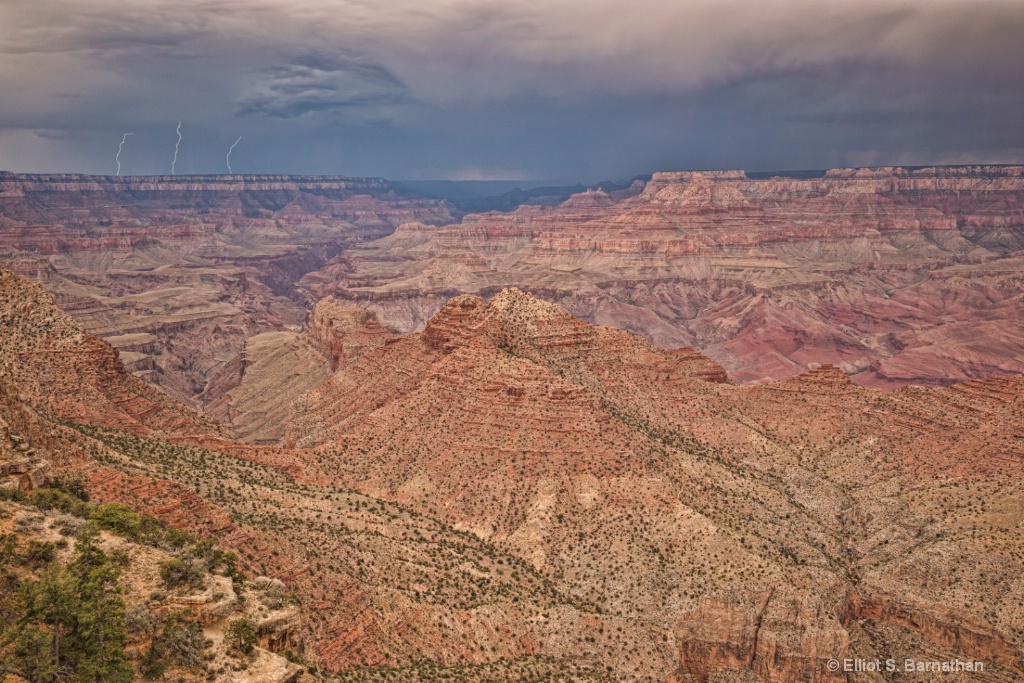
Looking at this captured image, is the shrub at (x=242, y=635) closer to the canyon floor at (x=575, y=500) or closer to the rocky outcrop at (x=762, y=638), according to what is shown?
the canyon floor at (x=575, y=500)

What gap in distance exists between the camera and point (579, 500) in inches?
2943

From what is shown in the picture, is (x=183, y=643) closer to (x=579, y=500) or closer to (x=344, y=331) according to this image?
(x=579, y=500)

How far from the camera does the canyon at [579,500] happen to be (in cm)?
5619

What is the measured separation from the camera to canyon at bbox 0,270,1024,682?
184 feet

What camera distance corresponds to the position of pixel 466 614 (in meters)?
57.8

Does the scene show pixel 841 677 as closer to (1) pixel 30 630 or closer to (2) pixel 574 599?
(2) pixel 574 599

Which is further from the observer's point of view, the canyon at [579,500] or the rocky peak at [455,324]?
the rocky peak at [455,324]

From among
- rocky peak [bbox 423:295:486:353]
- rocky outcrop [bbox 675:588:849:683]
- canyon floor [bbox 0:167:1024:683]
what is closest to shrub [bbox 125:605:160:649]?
canyon floor [bbox 0:167:1024:683]

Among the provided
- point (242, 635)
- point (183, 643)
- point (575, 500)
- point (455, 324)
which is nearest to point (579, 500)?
point (575, 500)

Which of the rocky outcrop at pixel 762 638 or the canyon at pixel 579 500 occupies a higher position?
the canyon at pixel 579 500

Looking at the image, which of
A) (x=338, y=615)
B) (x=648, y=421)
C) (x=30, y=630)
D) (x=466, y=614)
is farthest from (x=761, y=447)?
(x=30, y=630)

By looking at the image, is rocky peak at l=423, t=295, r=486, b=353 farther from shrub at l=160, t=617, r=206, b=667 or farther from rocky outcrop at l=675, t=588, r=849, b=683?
shrub at l=160, t=617, r=206, b=667

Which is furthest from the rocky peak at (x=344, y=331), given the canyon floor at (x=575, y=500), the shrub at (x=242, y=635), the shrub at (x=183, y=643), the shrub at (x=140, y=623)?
the shrub at (x=140, y=623)

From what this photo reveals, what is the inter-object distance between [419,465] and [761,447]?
3608cm
